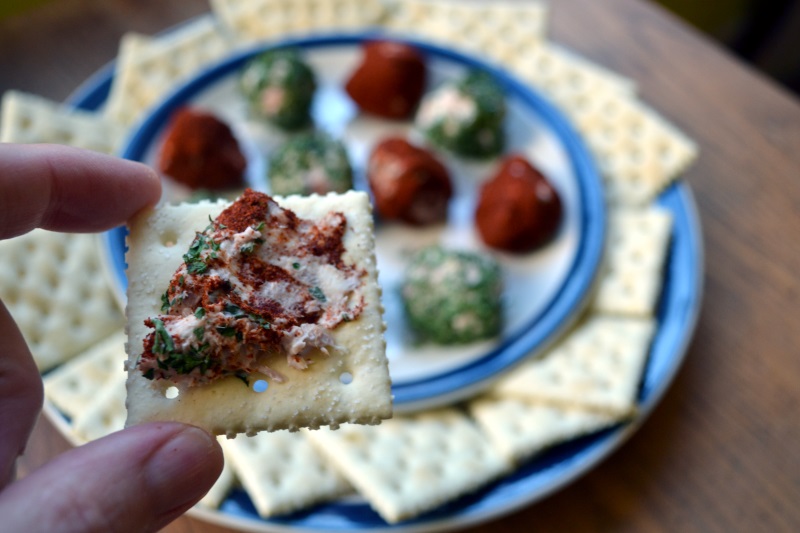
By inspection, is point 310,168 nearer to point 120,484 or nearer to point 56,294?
point 56,294

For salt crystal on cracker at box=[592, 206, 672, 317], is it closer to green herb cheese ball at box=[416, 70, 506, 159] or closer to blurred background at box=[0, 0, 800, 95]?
green herb cheese ball at box=[416, 70, 506, 159]

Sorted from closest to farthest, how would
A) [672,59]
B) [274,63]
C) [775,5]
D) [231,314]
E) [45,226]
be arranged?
1. [231,314]
2. [45,226]
3. [274,63]
4. [672,59]
5. [775,5]

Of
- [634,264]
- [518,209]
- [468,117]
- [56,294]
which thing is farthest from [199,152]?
[634,264]

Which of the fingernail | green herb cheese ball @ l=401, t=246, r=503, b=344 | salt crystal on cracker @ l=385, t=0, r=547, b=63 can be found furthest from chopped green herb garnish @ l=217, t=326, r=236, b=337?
salt crystal on cracker @ l=385, t=0, r=547, b=63

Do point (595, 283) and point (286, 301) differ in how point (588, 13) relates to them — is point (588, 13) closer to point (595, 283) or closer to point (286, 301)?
point (595, 283)

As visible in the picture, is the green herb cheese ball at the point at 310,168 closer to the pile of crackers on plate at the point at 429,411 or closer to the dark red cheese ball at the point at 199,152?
the dark red cheese ball at the point at 199,152

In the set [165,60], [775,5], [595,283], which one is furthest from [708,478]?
[775,5]

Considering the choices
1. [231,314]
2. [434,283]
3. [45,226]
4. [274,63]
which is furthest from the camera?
[274,63]
